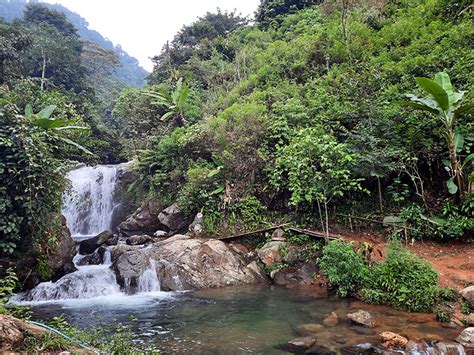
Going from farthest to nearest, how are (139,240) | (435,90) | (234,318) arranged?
(139,240), (435,90), (234,318)

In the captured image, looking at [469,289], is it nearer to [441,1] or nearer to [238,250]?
[238,250]

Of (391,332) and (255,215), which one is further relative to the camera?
(255,215)

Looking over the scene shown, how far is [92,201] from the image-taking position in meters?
18.0

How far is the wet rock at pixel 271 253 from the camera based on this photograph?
37.0ft

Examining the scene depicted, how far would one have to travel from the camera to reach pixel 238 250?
1211cm

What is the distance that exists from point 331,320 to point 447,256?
14.5 feet

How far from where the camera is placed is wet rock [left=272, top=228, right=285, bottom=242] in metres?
11.9

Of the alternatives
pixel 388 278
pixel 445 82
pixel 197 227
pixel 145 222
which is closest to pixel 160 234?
pixel 145 222

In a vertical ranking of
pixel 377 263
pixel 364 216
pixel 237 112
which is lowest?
pixel 377 263

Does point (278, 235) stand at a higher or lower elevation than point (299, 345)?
higher

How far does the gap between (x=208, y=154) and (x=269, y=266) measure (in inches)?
268

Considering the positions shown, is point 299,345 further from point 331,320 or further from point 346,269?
point 346,269

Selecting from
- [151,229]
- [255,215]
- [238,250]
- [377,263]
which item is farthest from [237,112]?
[377,263]

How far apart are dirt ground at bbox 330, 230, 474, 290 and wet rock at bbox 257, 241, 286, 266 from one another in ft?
7.52
